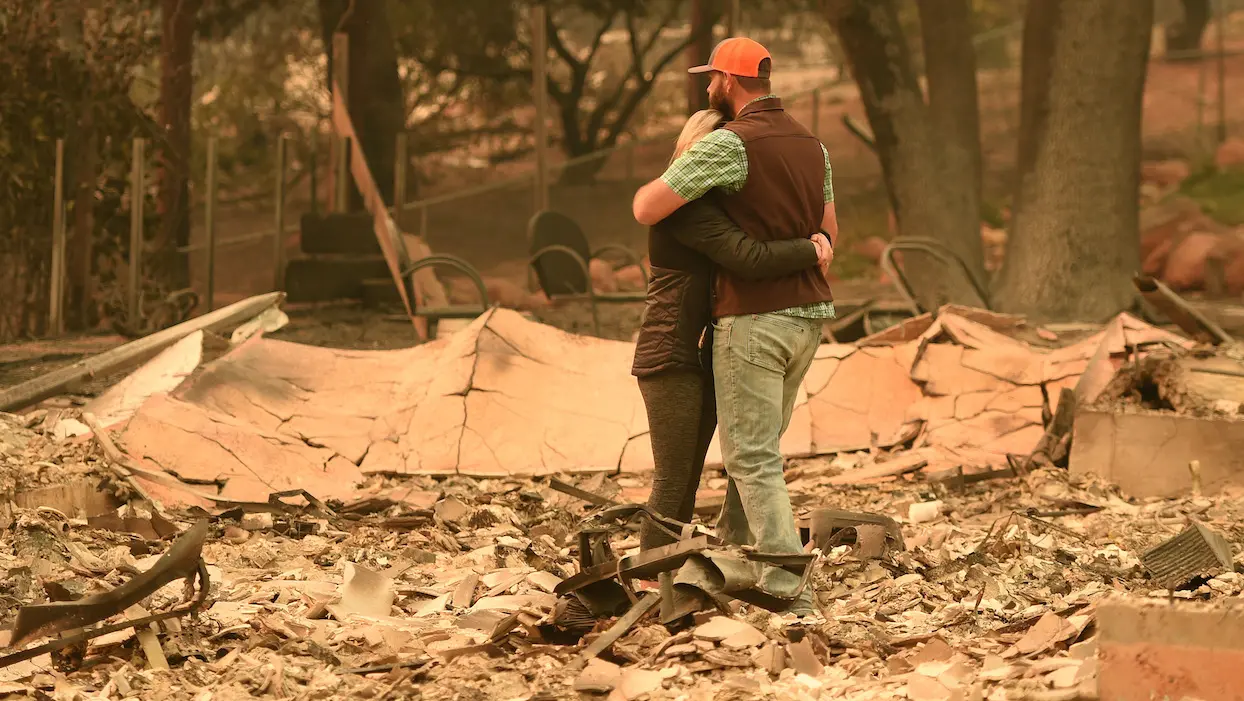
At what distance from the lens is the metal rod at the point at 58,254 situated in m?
9.27

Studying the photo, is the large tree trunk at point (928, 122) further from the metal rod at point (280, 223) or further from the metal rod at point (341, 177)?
the metal rod at point (280, 223)

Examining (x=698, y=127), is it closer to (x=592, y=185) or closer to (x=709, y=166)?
(x=709, y=166)

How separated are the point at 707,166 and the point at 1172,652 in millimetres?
1745

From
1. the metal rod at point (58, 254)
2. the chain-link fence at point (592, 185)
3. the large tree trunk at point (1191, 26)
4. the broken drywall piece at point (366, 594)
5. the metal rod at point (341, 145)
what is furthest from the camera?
the large tree trunk at point (1191, 26)

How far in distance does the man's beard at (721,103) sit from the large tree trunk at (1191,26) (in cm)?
2080

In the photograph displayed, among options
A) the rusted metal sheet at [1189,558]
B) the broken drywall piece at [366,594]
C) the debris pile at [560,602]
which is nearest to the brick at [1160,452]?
the debris pile at [560,602]

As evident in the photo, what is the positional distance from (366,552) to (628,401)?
85.8 inches

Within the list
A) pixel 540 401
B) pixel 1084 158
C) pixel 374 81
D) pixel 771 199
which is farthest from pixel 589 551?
pixel 374 81

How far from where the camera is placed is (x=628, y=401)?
7137mm

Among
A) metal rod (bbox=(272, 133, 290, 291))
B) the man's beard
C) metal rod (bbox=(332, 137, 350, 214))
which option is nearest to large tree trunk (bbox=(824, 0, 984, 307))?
metal rod (bbox=(332, 137, 350, 214))

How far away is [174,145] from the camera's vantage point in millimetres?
11375

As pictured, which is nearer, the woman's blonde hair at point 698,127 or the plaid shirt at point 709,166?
the plaid shirt at point 709,166

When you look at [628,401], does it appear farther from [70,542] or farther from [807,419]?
[70,542]

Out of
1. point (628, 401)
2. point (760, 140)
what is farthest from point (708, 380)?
point (628, 401)
